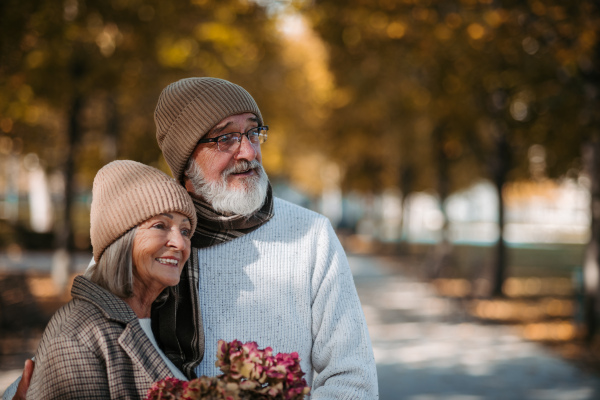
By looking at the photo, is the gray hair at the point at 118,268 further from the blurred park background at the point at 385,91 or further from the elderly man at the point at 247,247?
the blurred park background at the point at 385,91

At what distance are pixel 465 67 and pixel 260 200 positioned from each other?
9162 mm

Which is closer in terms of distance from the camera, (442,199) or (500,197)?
(500,197)

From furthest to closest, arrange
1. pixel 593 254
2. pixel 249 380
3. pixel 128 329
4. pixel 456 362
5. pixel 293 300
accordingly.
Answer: pixel 593 254 → pixel 456 362 → pixel 293 300 → pixel 128 329 → pixel 249 380

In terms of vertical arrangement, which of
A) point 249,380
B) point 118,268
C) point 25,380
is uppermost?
point 118,268

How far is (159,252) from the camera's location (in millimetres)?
2510

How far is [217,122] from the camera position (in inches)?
107

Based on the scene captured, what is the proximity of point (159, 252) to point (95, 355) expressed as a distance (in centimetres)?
44

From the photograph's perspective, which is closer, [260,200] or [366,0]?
[260,200]

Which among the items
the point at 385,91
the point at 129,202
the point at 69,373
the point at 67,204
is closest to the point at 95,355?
the point at 69,373

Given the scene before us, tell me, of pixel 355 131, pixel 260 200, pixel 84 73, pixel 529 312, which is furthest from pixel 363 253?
pixel 260 200

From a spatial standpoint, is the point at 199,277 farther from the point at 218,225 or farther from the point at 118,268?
the point at 118,268

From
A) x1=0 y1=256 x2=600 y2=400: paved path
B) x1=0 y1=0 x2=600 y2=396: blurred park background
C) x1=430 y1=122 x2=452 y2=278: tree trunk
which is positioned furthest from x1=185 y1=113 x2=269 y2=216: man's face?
x1=430 y1=122 x2=452 y2=278: tree trunk

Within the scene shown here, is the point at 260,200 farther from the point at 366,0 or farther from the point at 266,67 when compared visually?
the point at 266,67

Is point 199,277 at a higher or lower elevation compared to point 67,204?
lower
